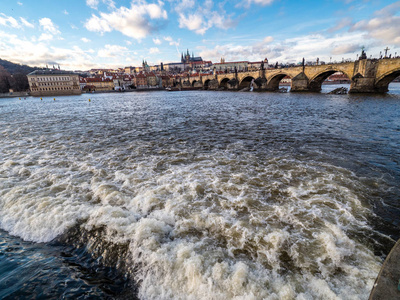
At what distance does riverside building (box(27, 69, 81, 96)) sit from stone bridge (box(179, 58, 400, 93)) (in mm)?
73272

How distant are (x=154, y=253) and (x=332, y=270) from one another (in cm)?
285

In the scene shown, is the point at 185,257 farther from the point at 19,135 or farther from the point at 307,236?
the point at 19,135

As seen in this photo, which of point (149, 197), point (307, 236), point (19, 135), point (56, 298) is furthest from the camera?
point (19, 135)

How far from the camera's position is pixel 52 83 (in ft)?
306

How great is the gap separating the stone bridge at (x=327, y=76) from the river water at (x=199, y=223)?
37.7 metres

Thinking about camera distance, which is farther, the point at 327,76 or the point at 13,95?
the point at 13,95

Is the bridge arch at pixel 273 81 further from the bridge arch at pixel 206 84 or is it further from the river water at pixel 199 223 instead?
the river water at pixel 199 223

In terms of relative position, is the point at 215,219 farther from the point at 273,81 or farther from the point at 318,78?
the point at 273,81

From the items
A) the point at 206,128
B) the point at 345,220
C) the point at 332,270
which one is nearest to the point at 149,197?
the point at 332,270

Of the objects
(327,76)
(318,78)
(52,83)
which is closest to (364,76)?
(318,78)

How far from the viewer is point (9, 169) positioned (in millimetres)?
7293

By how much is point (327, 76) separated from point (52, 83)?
11172 centimetres

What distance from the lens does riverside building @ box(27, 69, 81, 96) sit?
8919 cm

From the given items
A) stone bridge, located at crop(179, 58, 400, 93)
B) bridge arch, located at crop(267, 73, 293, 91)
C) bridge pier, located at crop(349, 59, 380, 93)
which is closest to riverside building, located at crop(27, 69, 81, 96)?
stone bridge, located at crop(179, 58, 400, 93)
